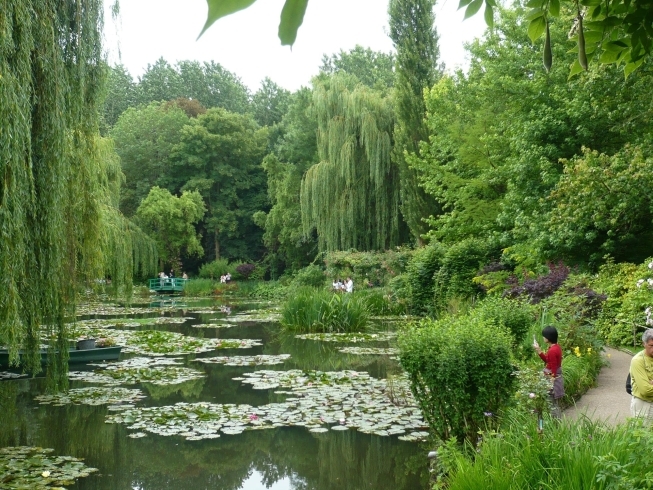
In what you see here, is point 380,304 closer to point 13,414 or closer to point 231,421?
point 231,421

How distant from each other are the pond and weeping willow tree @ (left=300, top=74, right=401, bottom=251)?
13.5 meters

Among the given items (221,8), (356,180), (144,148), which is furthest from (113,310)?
(221,8)

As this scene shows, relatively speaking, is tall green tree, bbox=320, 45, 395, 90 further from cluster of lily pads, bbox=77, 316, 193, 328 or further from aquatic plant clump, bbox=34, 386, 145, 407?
aquatic plant clump, bbox=34, 386, 145, 407

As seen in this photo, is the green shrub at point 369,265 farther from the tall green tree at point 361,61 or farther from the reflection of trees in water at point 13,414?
the tall green tree at point 361,61

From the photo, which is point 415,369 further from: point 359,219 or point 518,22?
point 359,219

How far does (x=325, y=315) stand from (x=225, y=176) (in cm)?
2741

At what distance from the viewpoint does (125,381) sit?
35.8 feet

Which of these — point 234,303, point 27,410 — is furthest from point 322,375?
point 234,303

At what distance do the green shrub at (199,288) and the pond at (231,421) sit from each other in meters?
22.4

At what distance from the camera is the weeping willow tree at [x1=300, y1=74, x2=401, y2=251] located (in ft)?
88.8

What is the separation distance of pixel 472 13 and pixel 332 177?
26002mm

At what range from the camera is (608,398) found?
23.7 ft

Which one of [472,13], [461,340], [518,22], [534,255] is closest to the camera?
[472,13]

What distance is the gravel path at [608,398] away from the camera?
6.29 metres
